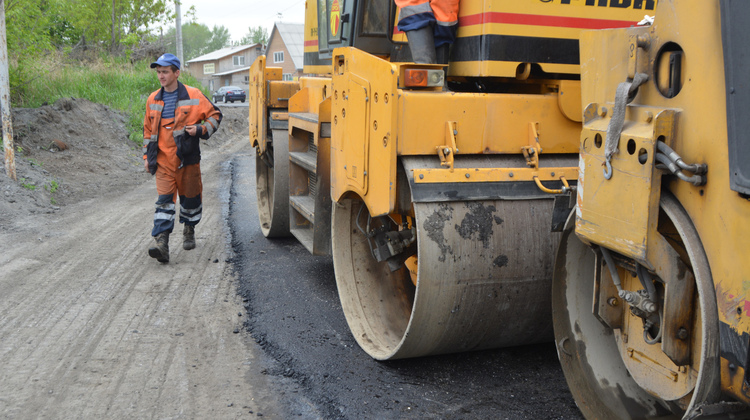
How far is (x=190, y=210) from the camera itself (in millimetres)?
6156

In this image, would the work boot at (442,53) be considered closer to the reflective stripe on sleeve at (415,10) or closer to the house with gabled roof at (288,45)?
the reflective stripe on sleeve at (415,10)

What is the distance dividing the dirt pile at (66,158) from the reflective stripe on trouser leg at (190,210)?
2.17m

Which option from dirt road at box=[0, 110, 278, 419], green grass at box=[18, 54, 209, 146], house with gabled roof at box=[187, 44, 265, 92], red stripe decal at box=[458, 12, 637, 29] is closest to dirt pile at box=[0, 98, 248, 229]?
green grass at box=[18, 54, 209, 146]

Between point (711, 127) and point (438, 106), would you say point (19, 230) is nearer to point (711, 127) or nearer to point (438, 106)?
point (438, 106)

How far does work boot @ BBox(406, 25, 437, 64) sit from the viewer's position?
11.4ft

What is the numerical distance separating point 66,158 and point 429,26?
8.84m

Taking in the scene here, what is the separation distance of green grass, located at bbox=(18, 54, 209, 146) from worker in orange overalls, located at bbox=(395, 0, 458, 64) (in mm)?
10829

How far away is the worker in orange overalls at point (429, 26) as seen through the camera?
3.40 meters

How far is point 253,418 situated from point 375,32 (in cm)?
245

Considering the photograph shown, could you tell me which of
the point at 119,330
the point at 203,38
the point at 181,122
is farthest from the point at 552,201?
the point at 203,38

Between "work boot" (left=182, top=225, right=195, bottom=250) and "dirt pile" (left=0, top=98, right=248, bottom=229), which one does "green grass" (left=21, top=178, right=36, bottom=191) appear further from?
"work boot" (left=182, top=225, right=195, bottom=250)

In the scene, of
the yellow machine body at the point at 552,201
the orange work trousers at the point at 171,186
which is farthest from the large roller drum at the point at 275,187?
the yellow machine body at the point at 552,201

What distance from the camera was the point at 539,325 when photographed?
10.5ft

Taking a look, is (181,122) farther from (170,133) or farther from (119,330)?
(119,330)
